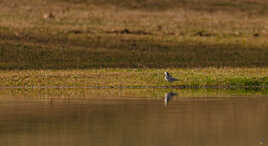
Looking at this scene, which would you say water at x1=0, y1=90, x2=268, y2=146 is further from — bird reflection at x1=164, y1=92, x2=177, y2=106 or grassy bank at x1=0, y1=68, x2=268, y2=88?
grassy bank at x1=0, y1=68, x2=268, y2=88

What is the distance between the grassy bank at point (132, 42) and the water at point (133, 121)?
691 centimetres

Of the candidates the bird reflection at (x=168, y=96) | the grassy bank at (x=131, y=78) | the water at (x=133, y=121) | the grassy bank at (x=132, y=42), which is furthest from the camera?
the grassy bank at (x=132, y=42)

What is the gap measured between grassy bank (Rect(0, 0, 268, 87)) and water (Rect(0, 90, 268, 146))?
691cm

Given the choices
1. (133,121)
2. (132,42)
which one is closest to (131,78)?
(133,121)

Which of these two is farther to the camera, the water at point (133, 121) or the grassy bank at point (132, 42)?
the grassy bank at point (132, 42)

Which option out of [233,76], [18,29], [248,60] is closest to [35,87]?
A: [233,76]

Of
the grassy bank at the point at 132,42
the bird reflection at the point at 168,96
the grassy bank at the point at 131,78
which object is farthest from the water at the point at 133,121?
the grassy bank at the point at 132,42

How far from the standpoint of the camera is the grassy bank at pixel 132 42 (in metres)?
38.2

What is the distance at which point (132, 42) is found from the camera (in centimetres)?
5531

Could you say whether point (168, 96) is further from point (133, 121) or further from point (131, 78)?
point (133, 121)

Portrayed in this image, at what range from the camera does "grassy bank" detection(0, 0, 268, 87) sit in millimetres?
38219

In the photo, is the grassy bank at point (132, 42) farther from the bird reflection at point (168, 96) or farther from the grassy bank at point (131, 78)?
the bird reflection at point (168, 96)

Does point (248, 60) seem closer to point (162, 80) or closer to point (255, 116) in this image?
point (162, 80)

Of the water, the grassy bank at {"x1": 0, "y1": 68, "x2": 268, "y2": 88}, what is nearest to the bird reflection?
the water
